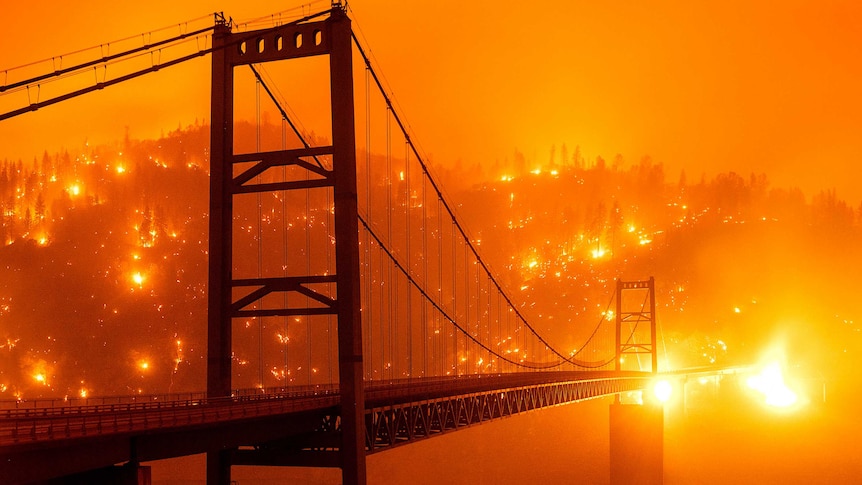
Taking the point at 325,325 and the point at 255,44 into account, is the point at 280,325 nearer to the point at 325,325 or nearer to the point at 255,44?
the point at 325,325

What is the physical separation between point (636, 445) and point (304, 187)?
54047 millimetres

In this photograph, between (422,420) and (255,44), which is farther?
(422,420)

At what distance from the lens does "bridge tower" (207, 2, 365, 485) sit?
3134 cm

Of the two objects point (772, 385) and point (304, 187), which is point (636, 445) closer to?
point (304, 187)

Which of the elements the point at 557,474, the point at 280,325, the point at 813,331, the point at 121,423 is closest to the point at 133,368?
the point at 280,325

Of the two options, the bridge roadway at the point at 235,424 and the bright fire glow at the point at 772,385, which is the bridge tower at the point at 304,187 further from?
the bright fire glow at the point at 772,385

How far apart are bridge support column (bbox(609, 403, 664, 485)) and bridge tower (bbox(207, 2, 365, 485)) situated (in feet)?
168

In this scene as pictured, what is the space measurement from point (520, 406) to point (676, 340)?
12906 cm

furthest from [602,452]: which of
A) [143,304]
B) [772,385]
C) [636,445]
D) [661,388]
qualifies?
[143,304]

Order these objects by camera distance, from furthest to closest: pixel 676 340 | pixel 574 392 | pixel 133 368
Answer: pixel 676 340
pixel 133 368
pixel 574 392

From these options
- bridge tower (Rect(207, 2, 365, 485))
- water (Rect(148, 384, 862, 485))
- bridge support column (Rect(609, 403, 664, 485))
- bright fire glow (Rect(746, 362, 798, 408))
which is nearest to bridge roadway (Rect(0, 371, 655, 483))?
bridge tower (Rect(207, 2, 365, 485))

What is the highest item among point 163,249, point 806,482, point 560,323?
point 163,249

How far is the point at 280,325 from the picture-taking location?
164625mm

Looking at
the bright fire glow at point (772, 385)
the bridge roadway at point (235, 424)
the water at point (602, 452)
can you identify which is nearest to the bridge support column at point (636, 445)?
the water at point (602, 452)
